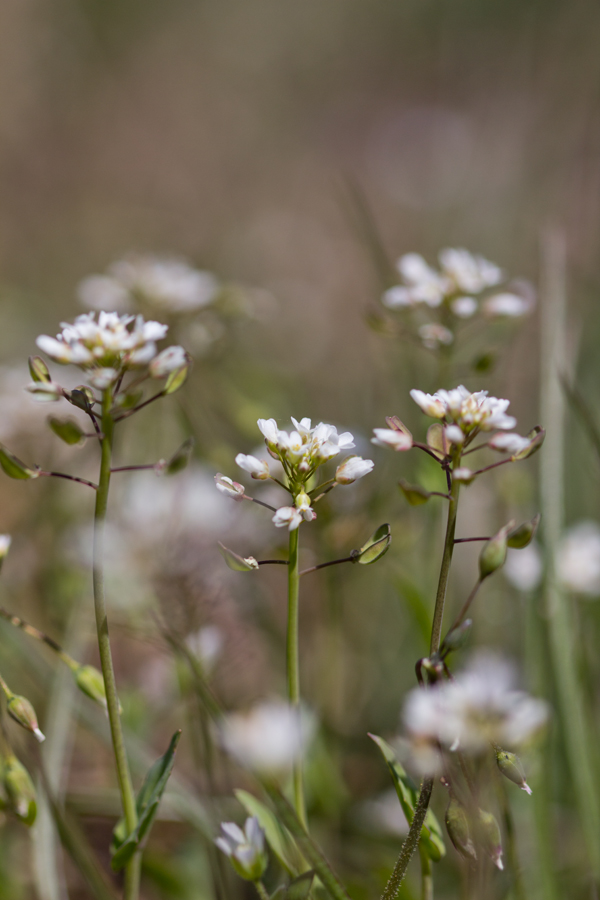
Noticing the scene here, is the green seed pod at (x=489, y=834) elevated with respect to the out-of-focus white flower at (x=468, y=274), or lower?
lower

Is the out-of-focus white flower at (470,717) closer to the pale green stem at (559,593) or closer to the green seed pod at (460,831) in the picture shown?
the green seed pod at (460,831)

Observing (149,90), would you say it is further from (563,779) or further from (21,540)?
(563,779)

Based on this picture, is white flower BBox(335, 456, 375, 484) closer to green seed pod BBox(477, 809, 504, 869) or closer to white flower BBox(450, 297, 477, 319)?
green seed pod BBox(477, 809, 504, 869)

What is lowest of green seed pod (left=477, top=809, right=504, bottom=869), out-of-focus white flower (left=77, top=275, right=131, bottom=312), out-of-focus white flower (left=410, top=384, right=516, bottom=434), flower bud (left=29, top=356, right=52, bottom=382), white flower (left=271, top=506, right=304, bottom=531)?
green seed pod (left=477, top=809, right=504, bottom=869)

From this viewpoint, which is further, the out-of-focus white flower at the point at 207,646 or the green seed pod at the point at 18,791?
the out-of-focus white flower at the point at 207,646

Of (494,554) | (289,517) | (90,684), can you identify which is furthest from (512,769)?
(90,684)

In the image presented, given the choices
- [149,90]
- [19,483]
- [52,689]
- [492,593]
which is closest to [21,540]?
[19,483]

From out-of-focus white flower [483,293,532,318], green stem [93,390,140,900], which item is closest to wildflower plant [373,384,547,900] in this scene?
green stem [93,390,140,900]

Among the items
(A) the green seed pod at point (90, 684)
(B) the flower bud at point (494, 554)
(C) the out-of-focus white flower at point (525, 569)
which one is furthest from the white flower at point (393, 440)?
(C) the out-of-focus white flower at point (525, 569)
